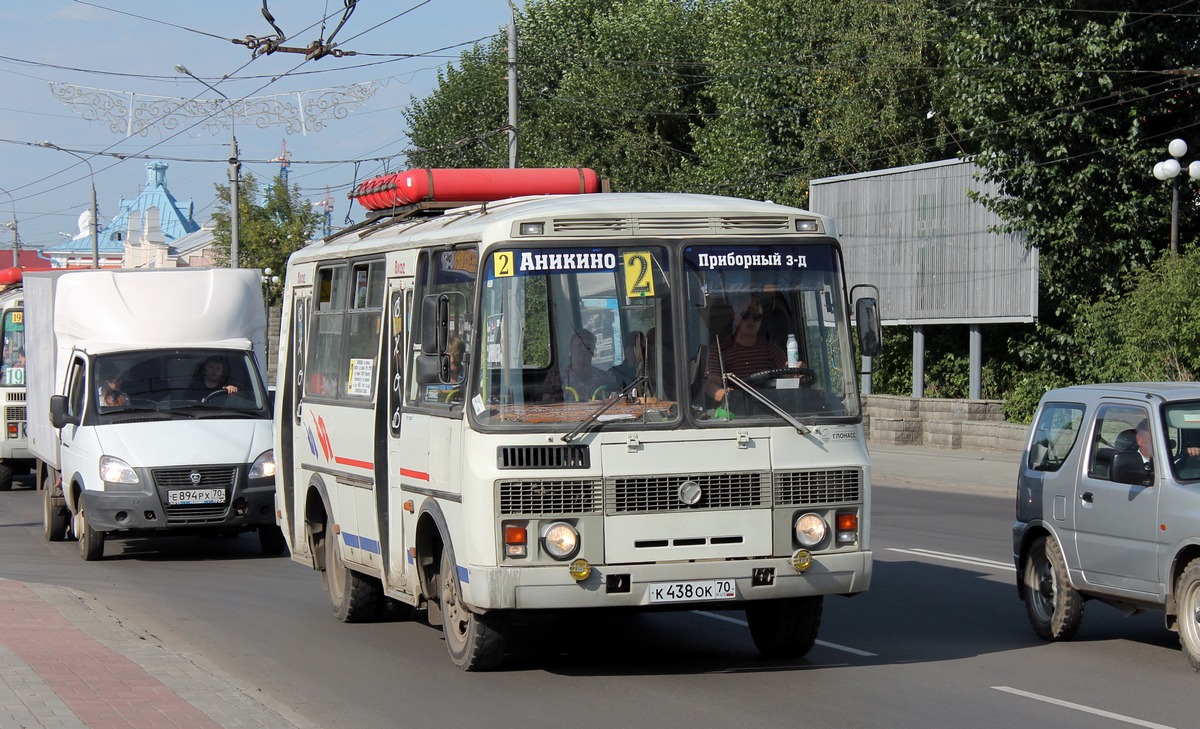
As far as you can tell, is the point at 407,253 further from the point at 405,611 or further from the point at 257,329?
the point at 257,329

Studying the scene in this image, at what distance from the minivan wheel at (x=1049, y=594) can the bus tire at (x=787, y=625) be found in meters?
1.74

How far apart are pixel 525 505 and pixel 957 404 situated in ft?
84.4

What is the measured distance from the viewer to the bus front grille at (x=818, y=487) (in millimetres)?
8977

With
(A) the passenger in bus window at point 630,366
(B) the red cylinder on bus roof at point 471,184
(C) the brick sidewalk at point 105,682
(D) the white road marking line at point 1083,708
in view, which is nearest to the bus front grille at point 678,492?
(A) the passenger in bus window at point 630,366

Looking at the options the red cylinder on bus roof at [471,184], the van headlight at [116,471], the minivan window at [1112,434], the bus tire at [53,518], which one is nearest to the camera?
the minivan window at [1112,434]

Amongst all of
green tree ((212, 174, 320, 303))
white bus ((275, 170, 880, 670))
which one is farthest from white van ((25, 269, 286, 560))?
green tree ((212, 174, 320, 303))

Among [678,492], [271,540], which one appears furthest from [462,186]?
[271,540]

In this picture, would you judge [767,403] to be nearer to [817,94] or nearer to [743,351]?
[743,351]

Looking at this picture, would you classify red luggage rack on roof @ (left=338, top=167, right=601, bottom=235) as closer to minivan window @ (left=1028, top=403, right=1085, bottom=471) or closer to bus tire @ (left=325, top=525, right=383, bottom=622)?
bus tire @ (left=325, top=525, right=383, bottom=622)

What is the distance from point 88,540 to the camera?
16.3 meters

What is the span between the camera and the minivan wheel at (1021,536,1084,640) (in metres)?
10.3

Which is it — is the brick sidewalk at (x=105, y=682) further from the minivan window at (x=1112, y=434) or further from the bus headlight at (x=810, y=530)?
the minivan window at (x=1112, y=434)

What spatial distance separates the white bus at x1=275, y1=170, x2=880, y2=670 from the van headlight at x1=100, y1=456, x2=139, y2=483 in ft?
23.2

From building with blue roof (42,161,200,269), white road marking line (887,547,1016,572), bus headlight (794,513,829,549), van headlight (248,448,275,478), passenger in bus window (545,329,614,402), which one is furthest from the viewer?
building with blue roof (42,161,200,269)
